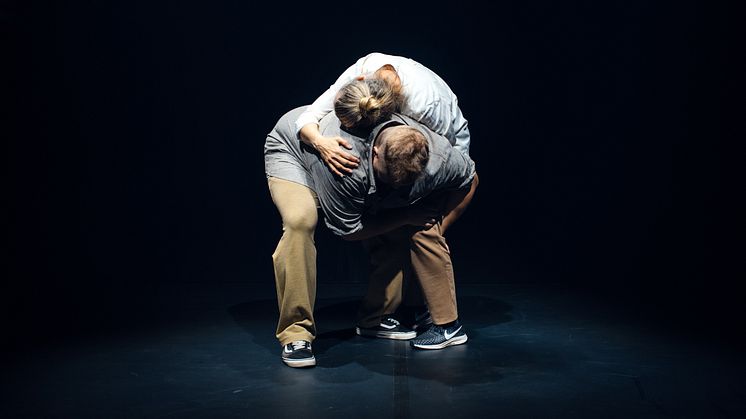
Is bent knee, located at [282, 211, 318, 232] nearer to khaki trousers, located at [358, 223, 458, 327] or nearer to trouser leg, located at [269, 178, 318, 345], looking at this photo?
trouser leg, located at [269, 178, 318, 345]

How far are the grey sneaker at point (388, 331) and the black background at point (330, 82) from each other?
3.02ft

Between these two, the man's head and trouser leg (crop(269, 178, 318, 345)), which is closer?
the man's head

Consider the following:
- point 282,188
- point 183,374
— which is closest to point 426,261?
point 282,188

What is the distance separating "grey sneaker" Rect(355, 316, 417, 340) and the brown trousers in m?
0.02

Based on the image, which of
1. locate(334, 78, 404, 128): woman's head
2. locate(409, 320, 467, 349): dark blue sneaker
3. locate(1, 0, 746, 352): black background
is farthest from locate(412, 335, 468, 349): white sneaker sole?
locate(1, 0, 746, 352): black background

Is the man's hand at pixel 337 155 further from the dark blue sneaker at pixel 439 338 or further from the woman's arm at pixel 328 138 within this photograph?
the dark blue sneaker at pixel 439 338

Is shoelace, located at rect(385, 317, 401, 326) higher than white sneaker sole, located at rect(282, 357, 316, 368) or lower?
higher

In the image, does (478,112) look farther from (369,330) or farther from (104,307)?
(104,307)

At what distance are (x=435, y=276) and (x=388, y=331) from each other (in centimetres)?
28

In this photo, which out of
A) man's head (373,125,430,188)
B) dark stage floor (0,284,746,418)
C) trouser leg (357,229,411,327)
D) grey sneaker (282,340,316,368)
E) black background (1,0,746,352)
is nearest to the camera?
dark stage floor (0,284,746,418)

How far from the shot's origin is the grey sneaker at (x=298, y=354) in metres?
2.66

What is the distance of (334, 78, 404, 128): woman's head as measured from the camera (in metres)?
2.67

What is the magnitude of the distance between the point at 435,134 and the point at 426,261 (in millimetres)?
429

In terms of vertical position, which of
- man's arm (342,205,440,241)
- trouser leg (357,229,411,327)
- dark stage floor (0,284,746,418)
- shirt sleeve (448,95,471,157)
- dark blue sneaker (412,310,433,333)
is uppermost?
shirt sleeve (448,95,471,157)
